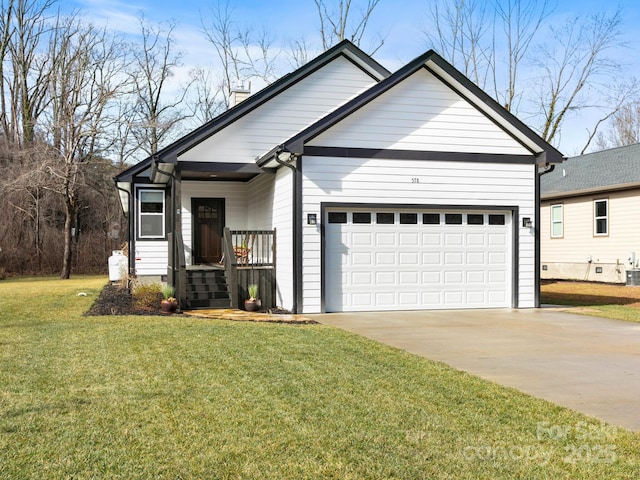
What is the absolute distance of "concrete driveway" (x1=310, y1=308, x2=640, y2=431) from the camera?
21.7ft

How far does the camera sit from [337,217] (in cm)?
1434

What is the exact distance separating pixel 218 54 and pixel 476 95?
28.4 meters

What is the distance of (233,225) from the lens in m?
19.2

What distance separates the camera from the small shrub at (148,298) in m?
14.7

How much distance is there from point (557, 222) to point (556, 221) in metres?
0.07

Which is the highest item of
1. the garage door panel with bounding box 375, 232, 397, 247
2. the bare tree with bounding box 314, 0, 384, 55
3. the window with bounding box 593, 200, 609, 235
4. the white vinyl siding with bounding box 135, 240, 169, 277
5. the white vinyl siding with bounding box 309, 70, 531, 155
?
the bare tree with bounding box 314, 0, 384, 55

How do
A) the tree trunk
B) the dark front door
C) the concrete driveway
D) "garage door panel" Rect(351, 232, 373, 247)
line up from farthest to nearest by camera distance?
the tree trunk → the dark front door → "garage door panel" Rect(351, 232, 373, 247) → the concrete driveway

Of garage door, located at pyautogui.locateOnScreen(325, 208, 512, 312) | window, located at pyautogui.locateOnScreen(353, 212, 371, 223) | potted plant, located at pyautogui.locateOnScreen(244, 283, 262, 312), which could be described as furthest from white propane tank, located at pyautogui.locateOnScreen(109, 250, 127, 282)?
window, located at pyautogui.locateOnScreen(353, 212, 371, 223)

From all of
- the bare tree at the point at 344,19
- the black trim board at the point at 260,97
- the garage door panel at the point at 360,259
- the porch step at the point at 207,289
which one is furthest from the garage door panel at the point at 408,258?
the bare tree at the point at 344,19

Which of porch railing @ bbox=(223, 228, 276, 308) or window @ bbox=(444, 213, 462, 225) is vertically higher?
window @ bbox=(444, 213, 462, 225)

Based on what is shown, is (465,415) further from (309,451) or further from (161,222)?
(161,222)

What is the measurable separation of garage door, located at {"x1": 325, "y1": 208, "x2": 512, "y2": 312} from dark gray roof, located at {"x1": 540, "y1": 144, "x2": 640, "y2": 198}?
381 inches

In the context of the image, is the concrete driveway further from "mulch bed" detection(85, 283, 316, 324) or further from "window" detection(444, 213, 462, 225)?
"window" detection(444, 213, 462, 225)

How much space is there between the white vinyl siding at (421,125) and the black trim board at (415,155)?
0.31ft
